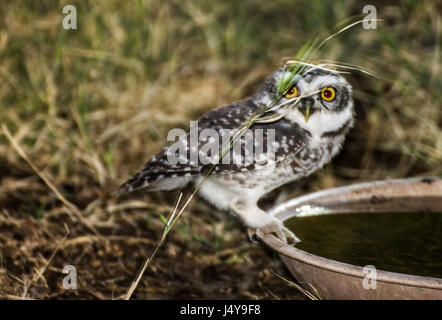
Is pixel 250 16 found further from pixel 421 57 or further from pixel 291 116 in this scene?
pixel 291 116

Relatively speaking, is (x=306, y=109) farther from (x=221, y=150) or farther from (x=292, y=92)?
(x=221, y=150)

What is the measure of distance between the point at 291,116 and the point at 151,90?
1881mm

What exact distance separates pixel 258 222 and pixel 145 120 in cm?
184

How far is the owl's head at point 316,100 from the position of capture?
2.92m

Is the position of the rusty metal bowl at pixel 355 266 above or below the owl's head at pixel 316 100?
below

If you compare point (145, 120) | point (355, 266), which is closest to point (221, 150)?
point (355, 266)

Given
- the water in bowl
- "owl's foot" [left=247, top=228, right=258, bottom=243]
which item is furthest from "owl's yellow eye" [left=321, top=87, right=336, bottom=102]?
"owl's foot" [left=247, top=228, right=258, bottom=243]

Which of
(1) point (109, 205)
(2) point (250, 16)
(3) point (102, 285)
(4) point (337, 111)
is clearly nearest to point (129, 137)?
(1) point (109, 205)

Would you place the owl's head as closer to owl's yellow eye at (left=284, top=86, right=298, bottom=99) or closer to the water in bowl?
owl's yellow eye at (left=284, top=86, right=298, bottom=99)

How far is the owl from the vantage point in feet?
9.73

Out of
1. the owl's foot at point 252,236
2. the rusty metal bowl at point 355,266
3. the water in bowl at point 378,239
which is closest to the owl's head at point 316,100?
the rusty metal bowl at point 355,266

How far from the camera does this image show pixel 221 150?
9.73ft

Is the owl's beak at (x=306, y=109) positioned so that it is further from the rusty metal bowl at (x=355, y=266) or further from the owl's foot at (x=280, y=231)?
the owl's foot at (x=280, y=231)

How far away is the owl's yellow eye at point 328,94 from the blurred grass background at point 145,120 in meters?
0.63
